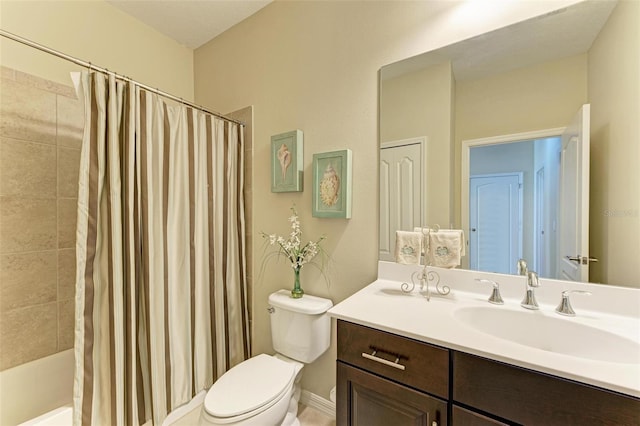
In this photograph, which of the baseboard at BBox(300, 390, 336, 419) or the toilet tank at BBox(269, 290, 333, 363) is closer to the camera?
the toilet tank at BBox(269, 290, 333, 363)

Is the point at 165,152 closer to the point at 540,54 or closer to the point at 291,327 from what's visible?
the point at 291,327

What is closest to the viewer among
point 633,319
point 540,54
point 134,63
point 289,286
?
point 633,319

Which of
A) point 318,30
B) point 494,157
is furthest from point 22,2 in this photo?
point 494,157

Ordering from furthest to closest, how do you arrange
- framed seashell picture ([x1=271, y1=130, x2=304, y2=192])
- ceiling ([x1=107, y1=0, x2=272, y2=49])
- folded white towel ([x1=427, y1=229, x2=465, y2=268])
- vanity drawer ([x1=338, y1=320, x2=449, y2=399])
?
ceiling ([x1=107, y1=0, x2=272, y2=49]), framed seashell picture ([x1=271, y1=130, x2=304, y2=192]), folded white towel ([x1=427, y1=229, x2=465, y2=268]), vanity drawer ([x1=338, y1=320, x2=449, y2=399])

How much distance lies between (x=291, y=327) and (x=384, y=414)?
72 centimetres

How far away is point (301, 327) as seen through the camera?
1510 millimetres

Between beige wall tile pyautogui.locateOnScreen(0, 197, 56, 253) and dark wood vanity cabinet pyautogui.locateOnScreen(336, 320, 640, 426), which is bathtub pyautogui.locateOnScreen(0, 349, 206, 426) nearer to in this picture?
beige wall tile pyautogui.locateOnScreen(0, 197, 56, 253)

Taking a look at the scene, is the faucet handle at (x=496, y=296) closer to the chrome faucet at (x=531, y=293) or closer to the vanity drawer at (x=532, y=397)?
the chrome faucet at (x=531, y=293)

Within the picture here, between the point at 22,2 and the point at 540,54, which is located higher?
the point at 22,2

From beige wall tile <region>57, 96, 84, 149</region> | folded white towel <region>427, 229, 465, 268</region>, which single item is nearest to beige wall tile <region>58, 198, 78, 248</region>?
beige wall tile <region>57, 96, 84, 149</region>

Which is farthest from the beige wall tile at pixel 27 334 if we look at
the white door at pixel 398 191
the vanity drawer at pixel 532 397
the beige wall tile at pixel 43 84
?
the vanity drawer at pixel 532 397

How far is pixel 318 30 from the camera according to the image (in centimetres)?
164

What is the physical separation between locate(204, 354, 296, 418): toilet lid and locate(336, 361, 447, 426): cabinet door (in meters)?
0.36

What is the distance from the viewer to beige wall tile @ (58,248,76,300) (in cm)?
159
